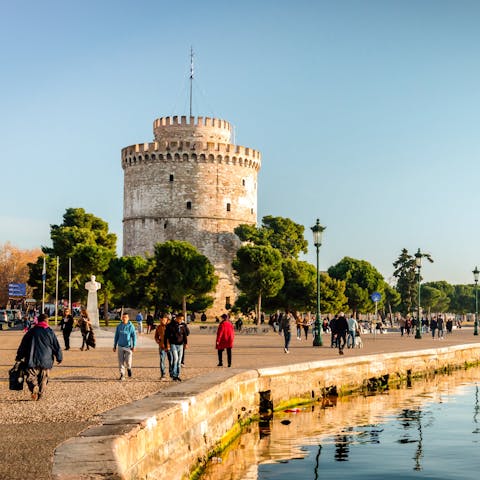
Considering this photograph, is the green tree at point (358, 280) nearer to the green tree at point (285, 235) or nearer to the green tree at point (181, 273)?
the green tree at point (285, 235)

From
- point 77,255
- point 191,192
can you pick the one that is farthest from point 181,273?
point 191,192

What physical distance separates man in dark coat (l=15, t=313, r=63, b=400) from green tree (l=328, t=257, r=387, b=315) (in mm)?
80456

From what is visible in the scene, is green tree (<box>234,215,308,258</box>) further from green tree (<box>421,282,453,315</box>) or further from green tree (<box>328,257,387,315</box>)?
green tree (<box>421,282,453,315</box>)

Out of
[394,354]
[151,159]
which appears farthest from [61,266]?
[394,354]

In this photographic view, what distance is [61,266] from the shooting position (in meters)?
75.1

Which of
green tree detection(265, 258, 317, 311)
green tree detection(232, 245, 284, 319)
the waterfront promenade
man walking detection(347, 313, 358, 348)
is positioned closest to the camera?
the waterfront promenade

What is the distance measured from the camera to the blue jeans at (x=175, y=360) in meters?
16.9

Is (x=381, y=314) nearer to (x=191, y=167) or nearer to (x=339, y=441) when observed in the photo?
(x=191, y=167)

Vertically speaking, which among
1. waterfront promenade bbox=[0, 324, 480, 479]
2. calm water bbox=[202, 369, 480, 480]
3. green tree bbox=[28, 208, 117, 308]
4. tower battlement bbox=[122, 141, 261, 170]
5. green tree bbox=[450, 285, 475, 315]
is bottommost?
calm water bbox=[202, 369, 480, 480]

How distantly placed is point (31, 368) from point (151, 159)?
75.0m

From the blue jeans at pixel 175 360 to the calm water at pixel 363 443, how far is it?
2.13 m

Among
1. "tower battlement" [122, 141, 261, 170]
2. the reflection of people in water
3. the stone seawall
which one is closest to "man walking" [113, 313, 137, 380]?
the stone seawall

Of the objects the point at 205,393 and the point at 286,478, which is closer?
the point at 286,478

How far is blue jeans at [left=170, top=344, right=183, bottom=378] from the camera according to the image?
16897 mm
